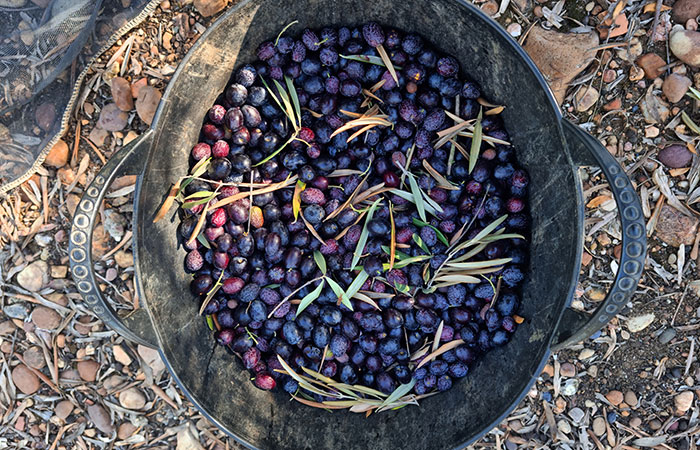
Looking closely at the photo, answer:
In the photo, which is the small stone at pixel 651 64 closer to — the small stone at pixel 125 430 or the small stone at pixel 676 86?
the small stone at pixel 676 86

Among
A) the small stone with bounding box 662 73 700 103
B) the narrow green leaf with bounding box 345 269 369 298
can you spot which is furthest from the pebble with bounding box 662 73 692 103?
the narrow green leaf with bounding box 345 269 369 298

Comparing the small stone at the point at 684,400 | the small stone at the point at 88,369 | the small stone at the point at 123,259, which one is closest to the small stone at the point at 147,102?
the small stone at the point at 123,259

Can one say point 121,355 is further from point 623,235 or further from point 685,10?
point 685,10

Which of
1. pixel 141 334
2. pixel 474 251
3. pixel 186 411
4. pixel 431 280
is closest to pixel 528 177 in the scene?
pixel 474 251

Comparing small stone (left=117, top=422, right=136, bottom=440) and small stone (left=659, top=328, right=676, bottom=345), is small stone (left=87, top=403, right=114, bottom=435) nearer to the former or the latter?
small stone (left=117, top=422, right=136, bottom=440)

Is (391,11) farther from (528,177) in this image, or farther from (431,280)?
(431,280)

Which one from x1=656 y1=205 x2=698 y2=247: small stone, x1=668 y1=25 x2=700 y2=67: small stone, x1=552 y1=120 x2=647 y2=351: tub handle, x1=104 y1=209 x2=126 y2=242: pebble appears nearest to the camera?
x1=552 y1=120 x2=647 y2=351: tub handle
